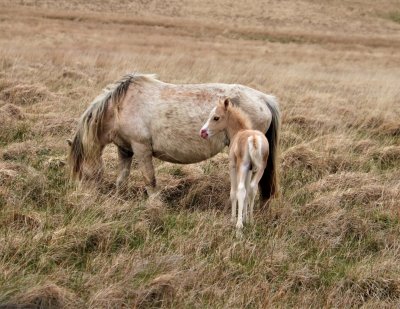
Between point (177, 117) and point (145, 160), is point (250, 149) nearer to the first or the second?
point (177, 117)

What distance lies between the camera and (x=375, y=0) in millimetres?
65500

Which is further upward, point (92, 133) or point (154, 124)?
point (154, 124)

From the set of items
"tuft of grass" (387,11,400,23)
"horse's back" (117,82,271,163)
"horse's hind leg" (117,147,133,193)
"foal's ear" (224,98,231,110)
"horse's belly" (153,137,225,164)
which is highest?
"foal's ear" (224,98,231,110)

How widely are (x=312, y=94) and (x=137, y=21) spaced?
29.8 metres

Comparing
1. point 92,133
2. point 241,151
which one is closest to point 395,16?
point 92,133

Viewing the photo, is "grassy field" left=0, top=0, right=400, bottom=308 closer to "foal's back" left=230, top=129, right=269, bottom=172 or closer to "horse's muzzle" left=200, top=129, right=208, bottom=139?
"foal's back" left=230, top=129, right=269, bottom=172

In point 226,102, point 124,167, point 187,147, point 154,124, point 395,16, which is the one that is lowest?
point 395,16

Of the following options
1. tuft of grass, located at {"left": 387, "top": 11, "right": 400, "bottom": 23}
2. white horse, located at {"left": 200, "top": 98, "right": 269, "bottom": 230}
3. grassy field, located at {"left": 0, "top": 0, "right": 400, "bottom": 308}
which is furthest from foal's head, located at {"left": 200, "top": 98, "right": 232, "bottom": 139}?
tuft of grass, located at {"left": 387, "top": 11, "right": 400, "bottom": 23}

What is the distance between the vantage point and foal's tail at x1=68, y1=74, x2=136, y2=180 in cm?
590

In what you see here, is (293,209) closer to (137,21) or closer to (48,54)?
(48,54)

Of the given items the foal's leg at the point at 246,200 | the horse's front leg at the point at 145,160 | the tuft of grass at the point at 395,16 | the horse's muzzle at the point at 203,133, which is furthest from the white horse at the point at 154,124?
the tuft of grass at the point at 395,16

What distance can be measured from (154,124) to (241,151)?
4.25 ft

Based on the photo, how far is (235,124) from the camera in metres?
5.54

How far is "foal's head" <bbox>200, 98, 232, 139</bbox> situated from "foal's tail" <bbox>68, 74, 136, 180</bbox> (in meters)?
1.21
